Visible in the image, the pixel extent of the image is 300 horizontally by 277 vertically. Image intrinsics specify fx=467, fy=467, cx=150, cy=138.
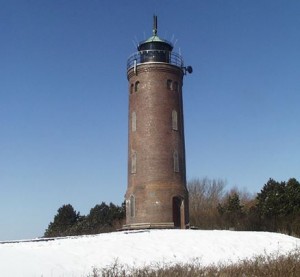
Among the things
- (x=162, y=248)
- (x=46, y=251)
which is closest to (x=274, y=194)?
(x=162, y=248)

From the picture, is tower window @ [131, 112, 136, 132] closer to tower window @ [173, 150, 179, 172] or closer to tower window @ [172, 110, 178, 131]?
tower window @ [172, 110, 178, 131]

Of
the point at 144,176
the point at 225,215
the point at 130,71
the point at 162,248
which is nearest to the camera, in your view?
the point at 162,248

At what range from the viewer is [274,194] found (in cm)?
3406

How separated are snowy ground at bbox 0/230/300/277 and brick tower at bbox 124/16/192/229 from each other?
5.52 m

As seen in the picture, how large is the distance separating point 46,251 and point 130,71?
17340mm

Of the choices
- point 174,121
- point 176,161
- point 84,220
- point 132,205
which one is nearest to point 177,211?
point 132,205

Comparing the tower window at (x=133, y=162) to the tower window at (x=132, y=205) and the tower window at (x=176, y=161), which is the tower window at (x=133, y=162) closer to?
the tower window at (x=132, y=205)

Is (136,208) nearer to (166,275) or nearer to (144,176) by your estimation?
(144,176)

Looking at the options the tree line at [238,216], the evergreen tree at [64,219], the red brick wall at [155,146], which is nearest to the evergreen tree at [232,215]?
the tree line at [238,216]

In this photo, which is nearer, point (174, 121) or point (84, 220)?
point (174, 121)

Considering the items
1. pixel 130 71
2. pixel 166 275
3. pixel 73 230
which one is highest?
pixel 130 71

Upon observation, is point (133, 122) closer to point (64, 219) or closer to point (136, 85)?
point (136, 85)

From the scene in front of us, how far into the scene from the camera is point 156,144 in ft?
92.5

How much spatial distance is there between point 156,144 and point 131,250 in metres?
11.8
